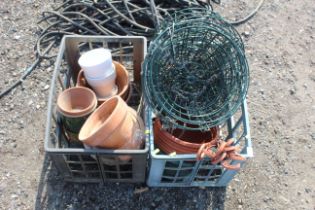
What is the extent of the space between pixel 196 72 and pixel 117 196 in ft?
2.52

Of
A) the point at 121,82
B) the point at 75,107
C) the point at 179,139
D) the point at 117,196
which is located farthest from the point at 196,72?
the point at 117,196

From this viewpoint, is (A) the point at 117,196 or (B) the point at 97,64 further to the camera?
(A) the point at 117,196

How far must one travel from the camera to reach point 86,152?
1.57 meters

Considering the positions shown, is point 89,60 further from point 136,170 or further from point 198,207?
point 198,207

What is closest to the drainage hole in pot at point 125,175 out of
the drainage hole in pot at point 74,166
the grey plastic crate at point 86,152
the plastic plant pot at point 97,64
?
the grey plastic crate at point 86,152

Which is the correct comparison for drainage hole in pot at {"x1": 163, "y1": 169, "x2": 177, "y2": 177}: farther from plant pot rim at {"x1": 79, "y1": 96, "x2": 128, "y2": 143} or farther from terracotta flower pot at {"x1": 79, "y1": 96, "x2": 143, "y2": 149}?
plant pot rim at {"x1": 79, "y1": 96, "x2": 128, "y2": 143}

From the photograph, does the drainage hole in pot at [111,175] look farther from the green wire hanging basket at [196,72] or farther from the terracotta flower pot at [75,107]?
the green wire hanging basket at [196,72]

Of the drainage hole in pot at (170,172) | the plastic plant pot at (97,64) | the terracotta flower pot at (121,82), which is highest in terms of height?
the plastic plant pot at (97,64)

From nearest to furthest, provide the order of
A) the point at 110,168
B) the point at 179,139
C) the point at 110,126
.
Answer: the point at 110,126, the point at 179,139, the point at 110,168

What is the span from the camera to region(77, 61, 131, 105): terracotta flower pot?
185 centimetres

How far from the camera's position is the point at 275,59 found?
2.52 meters

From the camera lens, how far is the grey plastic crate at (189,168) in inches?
62.8

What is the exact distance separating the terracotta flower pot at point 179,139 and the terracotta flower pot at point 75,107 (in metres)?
0.33

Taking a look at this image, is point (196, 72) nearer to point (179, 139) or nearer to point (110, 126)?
point (179, 139)
